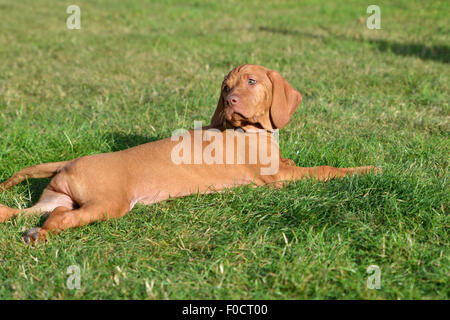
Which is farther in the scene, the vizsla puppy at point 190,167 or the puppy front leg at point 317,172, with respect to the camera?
the puppy front leg at point 317,172

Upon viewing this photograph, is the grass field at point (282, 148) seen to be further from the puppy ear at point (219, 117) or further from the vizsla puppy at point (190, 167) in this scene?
the puppy ear at point (219, 117)

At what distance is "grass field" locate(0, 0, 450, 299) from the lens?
2.63 meters

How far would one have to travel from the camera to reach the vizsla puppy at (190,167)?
3289 millimetres

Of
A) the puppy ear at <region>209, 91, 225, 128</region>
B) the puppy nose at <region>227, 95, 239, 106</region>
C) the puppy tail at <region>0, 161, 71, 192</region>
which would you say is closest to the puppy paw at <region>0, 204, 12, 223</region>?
the puppy tail at <region>0, 161, 71, 192</region>

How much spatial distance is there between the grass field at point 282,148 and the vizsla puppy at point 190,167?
0.12m

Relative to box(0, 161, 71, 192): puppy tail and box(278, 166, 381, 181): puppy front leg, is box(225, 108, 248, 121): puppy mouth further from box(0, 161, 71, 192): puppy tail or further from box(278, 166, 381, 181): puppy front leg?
box(0, 161, 71, 192): puppy tail

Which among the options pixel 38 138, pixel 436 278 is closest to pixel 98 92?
pixel 38 138

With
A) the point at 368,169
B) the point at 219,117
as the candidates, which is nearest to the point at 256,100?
→ the point at 219,117

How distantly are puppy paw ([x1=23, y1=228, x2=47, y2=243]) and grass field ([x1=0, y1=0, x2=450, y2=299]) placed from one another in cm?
5

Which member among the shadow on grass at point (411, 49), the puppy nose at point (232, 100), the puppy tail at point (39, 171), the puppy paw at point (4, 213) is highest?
the shadow on grass at point (411, 49)

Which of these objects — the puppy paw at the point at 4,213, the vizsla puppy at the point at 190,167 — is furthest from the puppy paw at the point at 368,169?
the puppy paw at the point at 4,213

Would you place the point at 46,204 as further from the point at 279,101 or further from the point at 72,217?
the point at 279,101
